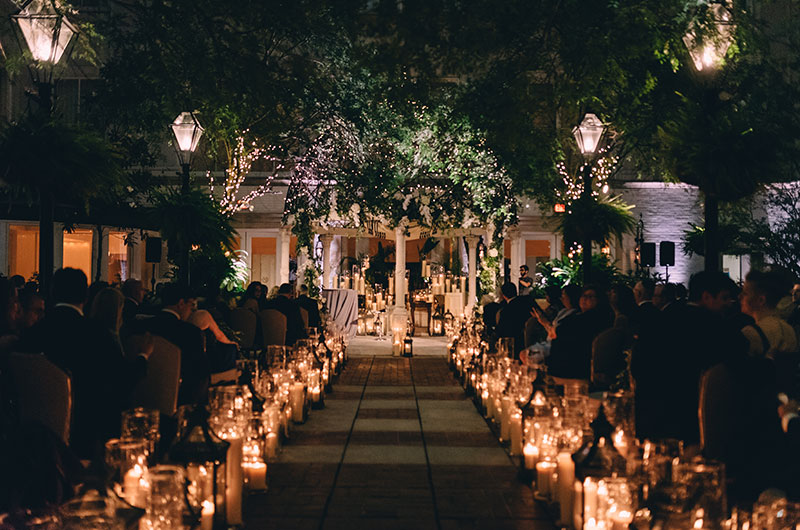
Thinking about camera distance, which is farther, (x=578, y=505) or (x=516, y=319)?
(x=516, y=319)

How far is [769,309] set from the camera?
5.78 meters

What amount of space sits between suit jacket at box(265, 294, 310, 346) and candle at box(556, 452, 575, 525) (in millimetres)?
6598

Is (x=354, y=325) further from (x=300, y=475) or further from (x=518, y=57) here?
(x=300, y=475)

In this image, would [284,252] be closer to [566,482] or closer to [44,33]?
[44,33]

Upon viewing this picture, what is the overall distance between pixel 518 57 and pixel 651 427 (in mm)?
6609

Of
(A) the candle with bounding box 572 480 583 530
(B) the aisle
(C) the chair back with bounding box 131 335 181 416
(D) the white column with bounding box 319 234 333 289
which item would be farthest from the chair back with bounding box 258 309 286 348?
(D) the white column with bounding box 319 234 333 289

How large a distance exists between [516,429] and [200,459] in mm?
3308

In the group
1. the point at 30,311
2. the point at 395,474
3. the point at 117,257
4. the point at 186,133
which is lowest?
the point at 395,474

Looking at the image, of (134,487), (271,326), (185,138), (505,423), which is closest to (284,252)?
(185,138)

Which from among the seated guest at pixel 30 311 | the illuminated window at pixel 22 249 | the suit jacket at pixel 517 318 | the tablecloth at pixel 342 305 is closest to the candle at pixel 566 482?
the seated guest at pixel 30 311

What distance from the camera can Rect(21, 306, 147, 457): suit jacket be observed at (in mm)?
4637

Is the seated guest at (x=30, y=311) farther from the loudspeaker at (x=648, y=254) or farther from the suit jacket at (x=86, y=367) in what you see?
the loudspeaker at (x=648, y=254)

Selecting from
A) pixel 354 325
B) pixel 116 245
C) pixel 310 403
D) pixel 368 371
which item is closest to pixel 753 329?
pixel 310 403

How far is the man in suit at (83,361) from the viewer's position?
4.64 metres
